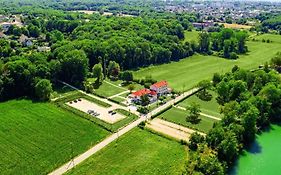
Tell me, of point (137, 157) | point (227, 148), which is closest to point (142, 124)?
point (137, 157)

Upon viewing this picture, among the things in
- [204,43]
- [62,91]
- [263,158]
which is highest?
[62,91]

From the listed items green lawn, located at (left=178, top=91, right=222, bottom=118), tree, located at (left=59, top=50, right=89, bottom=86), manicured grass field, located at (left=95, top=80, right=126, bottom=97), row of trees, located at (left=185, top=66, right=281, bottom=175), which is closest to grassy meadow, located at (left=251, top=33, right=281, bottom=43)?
row of trees, located at (left=185, top=66, right=281, bottom=175)

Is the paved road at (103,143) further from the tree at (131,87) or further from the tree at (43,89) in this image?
the tree at (43,89)

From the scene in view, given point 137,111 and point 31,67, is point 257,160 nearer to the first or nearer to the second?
point 137,111

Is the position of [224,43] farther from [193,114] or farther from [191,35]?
[193,114]

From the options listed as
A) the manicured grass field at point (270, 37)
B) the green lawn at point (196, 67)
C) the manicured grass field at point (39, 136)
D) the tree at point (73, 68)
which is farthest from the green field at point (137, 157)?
the manicured grass field at point (270, 37)

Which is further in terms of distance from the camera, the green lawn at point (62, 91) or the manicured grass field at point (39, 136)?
the green lawn at point (62, 91)
